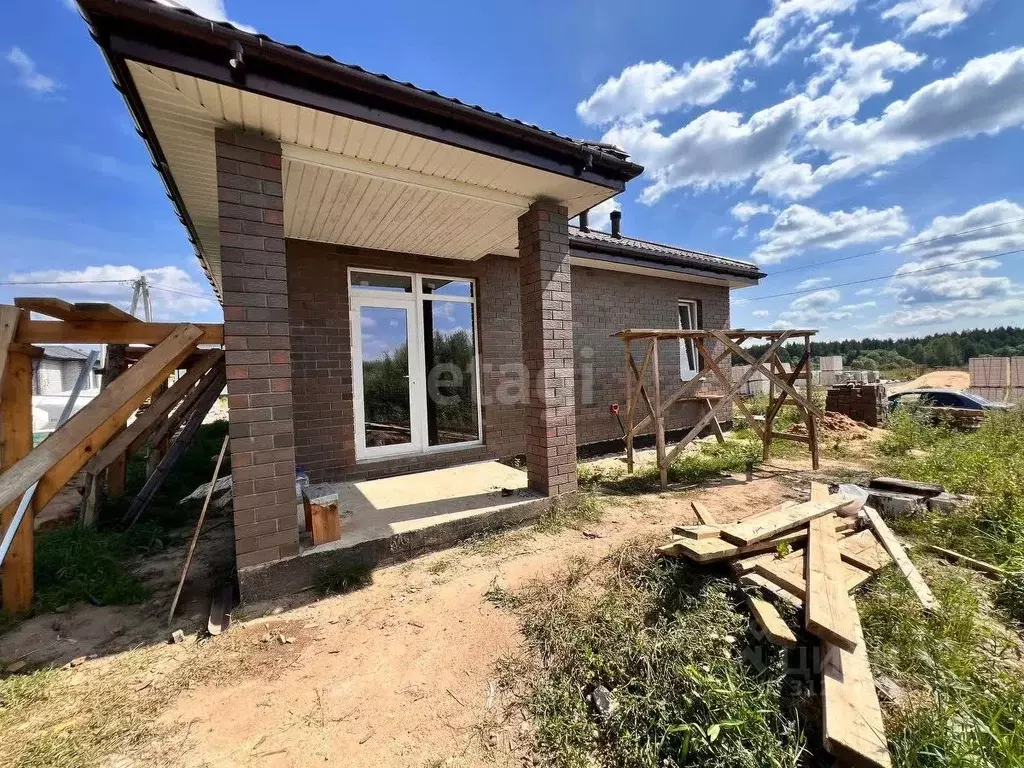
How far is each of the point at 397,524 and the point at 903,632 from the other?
11.4ft

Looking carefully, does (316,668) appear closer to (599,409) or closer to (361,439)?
(361,439)

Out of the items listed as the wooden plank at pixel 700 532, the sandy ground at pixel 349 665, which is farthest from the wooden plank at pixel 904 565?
the sandy ground at pixel 349 665

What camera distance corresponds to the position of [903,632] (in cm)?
228

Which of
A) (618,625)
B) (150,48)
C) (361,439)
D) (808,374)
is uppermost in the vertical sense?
(150,48)

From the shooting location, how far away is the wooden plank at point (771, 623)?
2094 millimetres

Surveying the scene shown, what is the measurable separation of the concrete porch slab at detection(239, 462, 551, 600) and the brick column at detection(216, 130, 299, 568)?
7.3 inches

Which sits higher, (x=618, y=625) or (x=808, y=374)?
(x=808, y=374)

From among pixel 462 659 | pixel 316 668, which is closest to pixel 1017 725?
pixel 462 659

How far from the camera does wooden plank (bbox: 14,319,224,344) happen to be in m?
2.90

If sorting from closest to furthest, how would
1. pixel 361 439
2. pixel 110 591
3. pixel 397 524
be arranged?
1. pixel 110 591
2. pixel 397 524
3. pixel 361 439

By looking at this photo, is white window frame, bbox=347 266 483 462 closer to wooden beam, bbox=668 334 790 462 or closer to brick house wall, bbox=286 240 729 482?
brick house wall, bbox=286 240 729 482

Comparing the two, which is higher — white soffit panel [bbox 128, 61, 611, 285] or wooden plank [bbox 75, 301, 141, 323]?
white soffit panel [bbox 128, 61, 611, 285]

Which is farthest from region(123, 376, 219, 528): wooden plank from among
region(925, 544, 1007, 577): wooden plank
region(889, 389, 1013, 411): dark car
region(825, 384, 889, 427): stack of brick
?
region(889, 389, 1013, 411): dark car

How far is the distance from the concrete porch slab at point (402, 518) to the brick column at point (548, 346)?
0.42 meters
